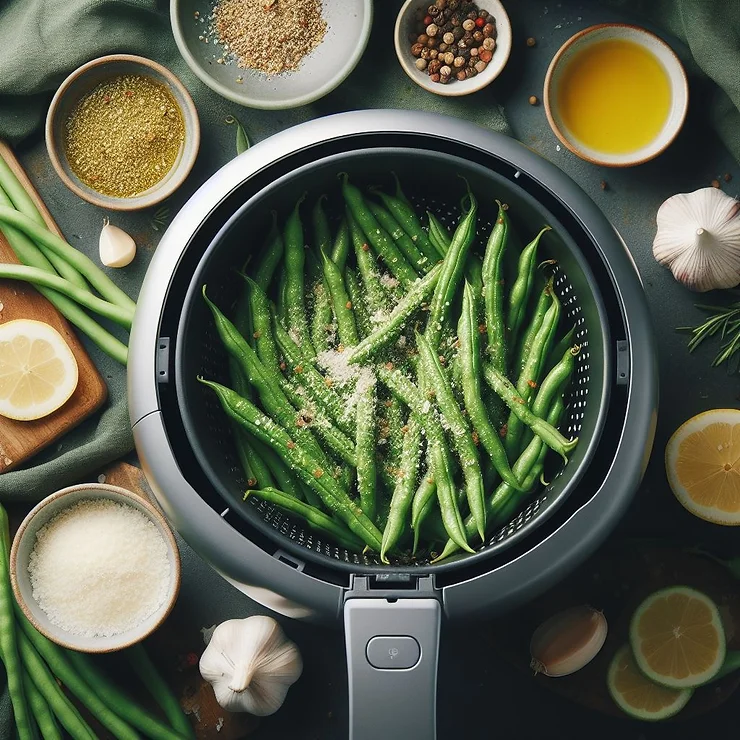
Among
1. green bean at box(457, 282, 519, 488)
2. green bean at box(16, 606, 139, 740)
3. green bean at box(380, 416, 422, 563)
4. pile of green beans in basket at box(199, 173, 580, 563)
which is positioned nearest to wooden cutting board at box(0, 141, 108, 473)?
green bean at box(16, 606, 139, 740)

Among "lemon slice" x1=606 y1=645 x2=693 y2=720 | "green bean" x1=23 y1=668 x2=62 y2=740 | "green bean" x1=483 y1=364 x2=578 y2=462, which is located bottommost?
"lemon slice" x1=606 y1=645 x2=693 y2=720

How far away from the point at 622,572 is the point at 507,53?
4.39 feet

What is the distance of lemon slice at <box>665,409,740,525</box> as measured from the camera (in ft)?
6.49

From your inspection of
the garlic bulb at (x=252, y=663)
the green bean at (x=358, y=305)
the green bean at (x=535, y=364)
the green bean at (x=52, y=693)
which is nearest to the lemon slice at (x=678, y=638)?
the green bean at (x=535, y=364)

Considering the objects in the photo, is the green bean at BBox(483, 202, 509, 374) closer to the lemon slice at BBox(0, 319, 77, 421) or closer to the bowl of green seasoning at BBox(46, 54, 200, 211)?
the bowl of green seasoning at BBox(46, 54, 200, 211)

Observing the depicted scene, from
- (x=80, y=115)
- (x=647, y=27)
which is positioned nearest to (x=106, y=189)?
(x=80, y=115)

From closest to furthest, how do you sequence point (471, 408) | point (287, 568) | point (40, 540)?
point (287, 568) → point (471, 408) → point (40, 540)

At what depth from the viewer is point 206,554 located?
1.64m

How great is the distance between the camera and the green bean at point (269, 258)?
1880 mm

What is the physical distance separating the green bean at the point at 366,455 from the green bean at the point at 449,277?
199 mm

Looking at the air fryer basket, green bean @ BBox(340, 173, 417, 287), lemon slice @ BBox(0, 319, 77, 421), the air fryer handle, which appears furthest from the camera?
lemon slice @ BBox(0, 319, 77, 421)

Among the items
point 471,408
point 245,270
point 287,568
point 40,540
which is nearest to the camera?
point 287,568

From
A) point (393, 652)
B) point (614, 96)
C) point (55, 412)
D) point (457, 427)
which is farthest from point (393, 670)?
point (614, 96)

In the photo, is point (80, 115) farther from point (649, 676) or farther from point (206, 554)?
point (649, 676)
